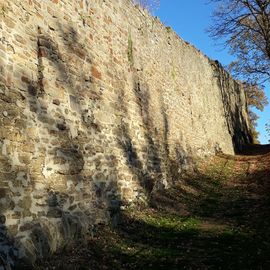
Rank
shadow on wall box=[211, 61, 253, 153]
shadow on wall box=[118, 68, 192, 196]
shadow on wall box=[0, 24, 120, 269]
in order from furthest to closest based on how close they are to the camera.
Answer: shadow on wall box=[211, 61, 253, 153] < shadow on wall box=[118, 68, 192, 196] < shadow on wall box=[0, 24, 120, 269]

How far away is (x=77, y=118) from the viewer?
759 centimetres

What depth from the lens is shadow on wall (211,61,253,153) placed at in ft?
78.9

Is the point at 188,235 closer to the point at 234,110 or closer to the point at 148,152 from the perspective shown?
the point at 148,152

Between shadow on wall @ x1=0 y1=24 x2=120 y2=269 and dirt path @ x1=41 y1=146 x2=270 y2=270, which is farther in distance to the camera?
dirt path @ x1=41 y1=146 x2=270 y2=270

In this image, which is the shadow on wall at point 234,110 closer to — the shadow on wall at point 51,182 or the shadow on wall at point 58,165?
the shadow on wall at point 58,165

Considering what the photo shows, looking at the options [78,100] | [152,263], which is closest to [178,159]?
[78,100]

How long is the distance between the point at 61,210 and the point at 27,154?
3.80ft

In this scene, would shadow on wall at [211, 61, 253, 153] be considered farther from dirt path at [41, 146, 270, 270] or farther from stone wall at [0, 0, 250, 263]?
dirt path at [41, 146, 270, 270]

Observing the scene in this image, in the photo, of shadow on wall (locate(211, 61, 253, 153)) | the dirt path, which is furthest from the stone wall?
shadow on wall (locate(211, 61, 253, 153))

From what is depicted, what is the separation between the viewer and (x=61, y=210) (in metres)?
6.57

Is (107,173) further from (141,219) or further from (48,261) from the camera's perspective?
(48,261)

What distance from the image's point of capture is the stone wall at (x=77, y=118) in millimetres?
5777

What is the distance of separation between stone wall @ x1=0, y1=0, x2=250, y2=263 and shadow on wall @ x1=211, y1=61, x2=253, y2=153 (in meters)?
10.6

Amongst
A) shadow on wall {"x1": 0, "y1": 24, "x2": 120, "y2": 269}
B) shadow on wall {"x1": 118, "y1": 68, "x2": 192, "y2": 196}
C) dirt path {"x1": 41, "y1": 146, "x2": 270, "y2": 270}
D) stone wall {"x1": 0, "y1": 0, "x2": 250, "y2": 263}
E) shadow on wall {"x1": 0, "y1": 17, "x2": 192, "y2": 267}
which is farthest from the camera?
shadow on wall {"x1": 118, "y1": 68, "x2": 192, "y2": 196}
